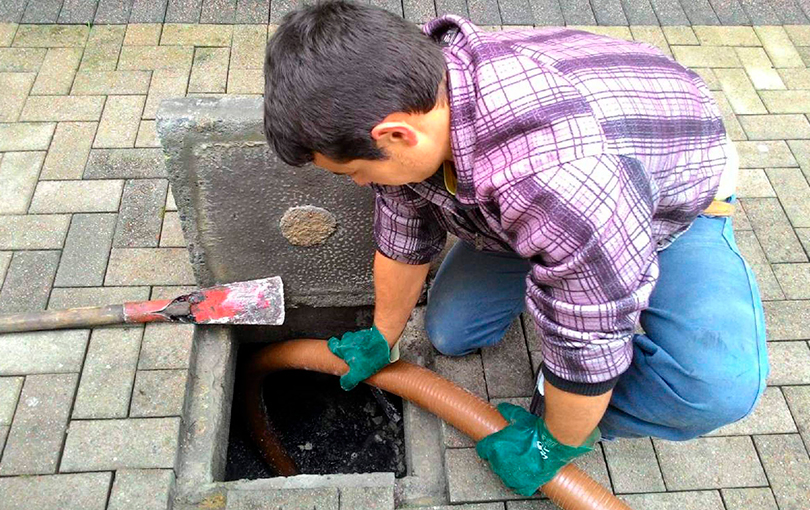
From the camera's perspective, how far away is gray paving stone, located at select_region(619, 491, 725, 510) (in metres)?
2.16

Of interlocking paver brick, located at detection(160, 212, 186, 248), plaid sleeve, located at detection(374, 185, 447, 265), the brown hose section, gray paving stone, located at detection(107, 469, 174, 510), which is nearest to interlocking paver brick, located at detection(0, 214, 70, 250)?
interlocking paver brick, located at detection(160, 212, 186, 248)

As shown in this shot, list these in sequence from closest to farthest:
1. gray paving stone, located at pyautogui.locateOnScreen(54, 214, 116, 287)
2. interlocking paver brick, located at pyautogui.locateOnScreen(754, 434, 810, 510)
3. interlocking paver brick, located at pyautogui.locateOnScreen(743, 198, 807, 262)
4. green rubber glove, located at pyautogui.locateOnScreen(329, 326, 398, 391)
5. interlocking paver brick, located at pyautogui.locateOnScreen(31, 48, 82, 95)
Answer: interlocking paver brick, located at pyautogui.locateOnScreen(754, 434, 810, 510)
green rubber glove, located at pyautogui.locateOnScreen(329, 326, 398, 391)
gray paving stone, located at pyautogui.locateOnScreen(54, 214, 116, 287)
interlocking paver brick, located at pyautogui.locateOnScreen(743, 198, 807, 262)
interlocking paver brick, located at pyautogui.locateOnScreen(31, 48, 82, 95)

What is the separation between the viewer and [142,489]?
209 cm

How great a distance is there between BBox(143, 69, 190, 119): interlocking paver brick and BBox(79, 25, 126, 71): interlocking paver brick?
0.83 feet

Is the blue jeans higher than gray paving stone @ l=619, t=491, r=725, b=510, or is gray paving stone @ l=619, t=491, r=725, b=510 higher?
the blue jeans

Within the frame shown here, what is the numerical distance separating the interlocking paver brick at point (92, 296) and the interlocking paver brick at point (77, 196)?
399 millimetres

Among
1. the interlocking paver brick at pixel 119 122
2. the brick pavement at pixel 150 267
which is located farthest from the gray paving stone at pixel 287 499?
the interlocking paver brick at pixel 119 122

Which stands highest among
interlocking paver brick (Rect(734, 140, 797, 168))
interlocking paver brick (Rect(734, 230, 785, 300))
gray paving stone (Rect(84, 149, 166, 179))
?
gray paving stone (Rect(84, 149, 166, 179))

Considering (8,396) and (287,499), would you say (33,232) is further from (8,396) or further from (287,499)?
(287,499)

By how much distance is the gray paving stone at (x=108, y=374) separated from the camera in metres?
2.25

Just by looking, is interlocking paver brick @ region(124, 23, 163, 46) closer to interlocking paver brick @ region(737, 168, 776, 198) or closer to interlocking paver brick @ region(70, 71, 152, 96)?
interlocking paver brick @ region(70, 71, 152, 96)

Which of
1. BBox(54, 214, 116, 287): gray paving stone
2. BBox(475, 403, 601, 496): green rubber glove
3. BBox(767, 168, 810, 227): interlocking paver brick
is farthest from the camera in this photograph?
BBox(767, 168, 810, 227): interlocking paver brick

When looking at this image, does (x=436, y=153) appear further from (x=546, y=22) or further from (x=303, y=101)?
(x=546, y=22)

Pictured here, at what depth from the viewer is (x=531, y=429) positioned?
2.05 m
